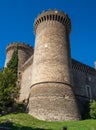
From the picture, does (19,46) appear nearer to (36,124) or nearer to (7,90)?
(7,90)

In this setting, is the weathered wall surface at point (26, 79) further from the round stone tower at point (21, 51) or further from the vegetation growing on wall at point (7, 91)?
the vegetation growing on wall at point (7, 91)

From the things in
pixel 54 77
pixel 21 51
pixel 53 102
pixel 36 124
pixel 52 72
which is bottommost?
pixel 36 124

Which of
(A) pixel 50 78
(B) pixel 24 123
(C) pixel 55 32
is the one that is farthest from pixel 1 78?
(C) pixel 55 32

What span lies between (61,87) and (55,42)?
586cm

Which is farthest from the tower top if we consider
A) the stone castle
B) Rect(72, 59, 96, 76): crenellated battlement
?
Rect(72, 59, 96, 76): crenellated battlement

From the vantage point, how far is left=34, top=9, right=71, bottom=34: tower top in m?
25.2

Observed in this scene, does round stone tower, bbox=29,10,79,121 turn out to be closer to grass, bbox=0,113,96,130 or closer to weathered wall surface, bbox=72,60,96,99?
grass, bbox=0,113,96,130

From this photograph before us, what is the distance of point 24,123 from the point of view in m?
16.9

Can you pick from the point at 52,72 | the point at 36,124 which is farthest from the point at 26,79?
the point at 36,124

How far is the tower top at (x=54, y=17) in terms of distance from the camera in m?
25.2

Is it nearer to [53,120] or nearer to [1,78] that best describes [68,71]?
[53,120]

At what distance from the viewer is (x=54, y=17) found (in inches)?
992

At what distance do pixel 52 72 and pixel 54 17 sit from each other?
8.08m

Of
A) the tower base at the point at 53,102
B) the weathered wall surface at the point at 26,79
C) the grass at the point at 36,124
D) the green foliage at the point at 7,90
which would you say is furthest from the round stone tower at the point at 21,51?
the grass at the point at 36,124
